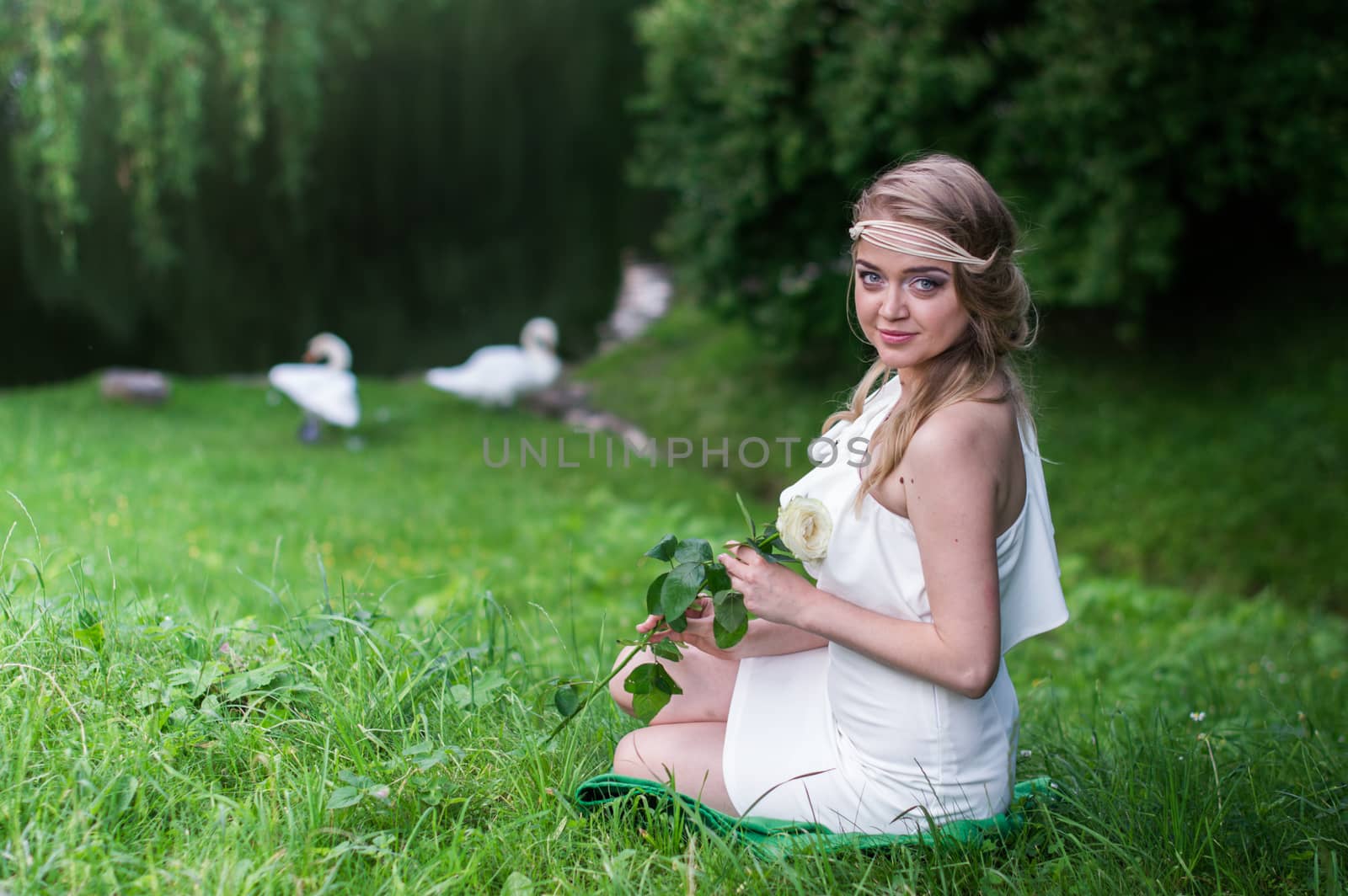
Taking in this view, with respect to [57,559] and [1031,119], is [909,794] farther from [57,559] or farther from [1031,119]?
[1031,119]

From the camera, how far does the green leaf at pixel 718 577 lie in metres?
2.14

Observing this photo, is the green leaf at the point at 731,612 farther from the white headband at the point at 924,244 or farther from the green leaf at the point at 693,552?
the white headband at the point at 924,244

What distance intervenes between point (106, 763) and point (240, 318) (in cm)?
1387

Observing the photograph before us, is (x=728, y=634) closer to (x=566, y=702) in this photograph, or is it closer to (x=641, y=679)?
(x=641, y=679)

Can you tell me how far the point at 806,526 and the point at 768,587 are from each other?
0.45ft

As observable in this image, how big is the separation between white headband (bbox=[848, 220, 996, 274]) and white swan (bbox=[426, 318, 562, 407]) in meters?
9.17

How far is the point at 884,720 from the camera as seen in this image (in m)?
2.07

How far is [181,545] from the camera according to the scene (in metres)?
5.72

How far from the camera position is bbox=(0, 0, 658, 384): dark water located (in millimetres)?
14109

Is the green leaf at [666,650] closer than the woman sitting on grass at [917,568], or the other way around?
the woman sitting on grass at [917,568]

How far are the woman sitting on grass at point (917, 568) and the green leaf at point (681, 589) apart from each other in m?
0.07

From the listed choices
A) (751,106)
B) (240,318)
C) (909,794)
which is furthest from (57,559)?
(240,318)

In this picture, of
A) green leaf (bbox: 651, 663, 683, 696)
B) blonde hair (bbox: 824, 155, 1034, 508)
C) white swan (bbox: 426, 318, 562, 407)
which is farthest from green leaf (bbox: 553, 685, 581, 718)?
white swan (bbox: 426, 318, 562, 407)

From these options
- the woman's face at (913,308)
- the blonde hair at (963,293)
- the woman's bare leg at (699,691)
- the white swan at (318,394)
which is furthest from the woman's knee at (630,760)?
the white swan at (318,394)
